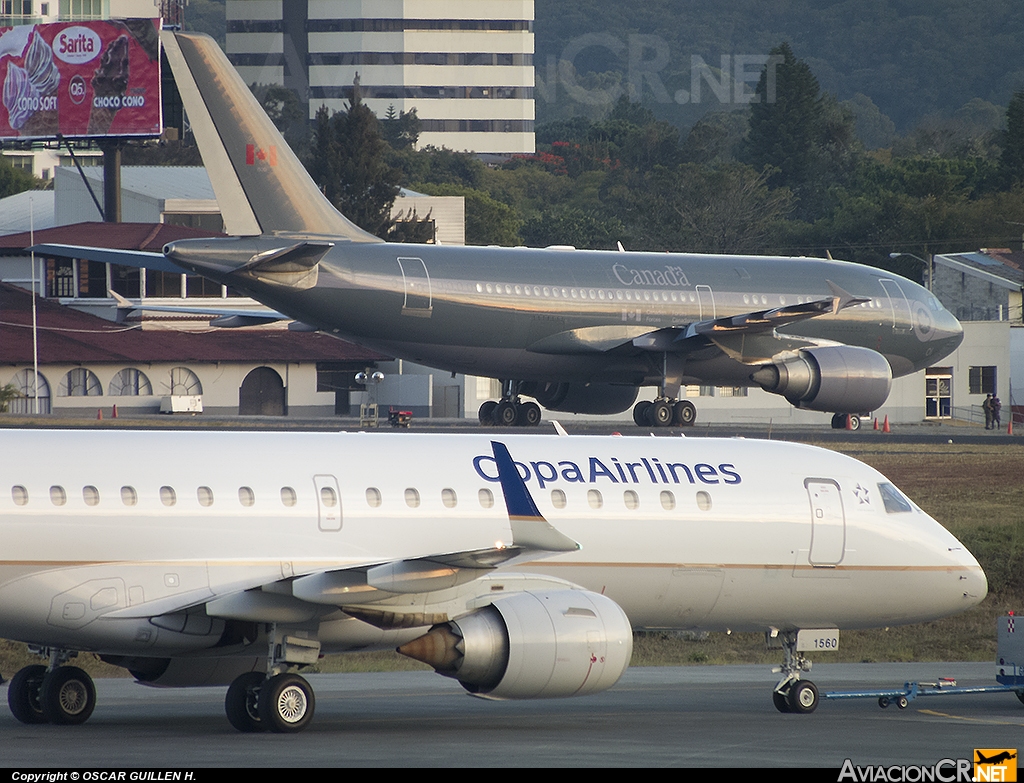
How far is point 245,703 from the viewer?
15375 mm

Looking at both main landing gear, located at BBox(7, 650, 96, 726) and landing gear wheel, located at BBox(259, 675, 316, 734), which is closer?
landing gear wheel, located at BBox(259, 675, 316, 734)

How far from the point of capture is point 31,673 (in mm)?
16609

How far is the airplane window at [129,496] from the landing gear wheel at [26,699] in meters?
2.72

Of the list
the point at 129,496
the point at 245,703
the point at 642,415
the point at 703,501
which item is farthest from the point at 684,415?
the point at 129,496

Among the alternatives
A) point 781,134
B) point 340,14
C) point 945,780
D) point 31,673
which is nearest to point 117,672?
point 31,673

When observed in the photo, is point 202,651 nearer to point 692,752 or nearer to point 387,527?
point 387,527

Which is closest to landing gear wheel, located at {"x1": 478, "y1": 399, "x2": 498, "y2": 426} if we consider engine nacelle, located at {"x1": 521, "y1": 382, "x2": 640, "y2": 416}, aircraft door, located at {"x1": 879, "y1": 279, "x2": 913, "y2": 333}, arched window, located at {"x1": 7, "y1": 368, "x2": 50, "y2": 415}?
engine nacelle, located at {"x1": 521, "y1": 382, "x2": 640, "y2": 416}

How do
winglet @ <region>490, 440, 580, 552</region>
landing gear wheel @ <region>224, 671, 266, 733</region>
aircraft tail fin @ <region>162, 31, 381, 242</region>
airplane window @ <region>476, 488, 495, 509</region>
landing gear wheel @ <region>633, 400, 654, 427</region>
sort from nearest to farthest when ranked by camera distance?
winglet @ <region>490, 440, 580, 552</region> < landing gear wheel @ <region>224, 671, 266, 733</region> < airplane window @ <region>476, 488, 495, 509</region> < aircraft tail fin @ <region>162, 31, 381, 242</region> < landing gear wheel @ <region>633, 400, 654, 427</region>

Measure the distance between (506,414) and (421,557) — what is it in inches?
965

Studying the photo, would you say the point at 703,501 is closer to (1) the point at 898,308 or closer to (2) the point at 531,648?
(2) the point at 531,648

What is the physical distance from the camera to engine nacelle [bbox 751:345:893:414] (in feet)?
120

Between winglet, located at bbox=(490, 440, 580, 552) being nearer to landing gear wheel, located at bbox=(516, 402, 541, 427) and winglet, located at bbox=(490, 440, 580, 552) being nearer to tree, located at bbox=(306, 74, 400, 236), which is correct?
landing gear wheel, located at bbox=(516, 402, 541, 427)

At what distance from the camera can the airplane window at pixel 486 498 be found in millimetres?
16250

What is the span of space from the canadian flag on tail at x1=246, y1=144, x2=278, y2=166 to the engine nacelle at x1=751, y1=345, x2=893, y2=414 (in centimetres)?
1230
